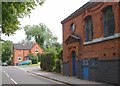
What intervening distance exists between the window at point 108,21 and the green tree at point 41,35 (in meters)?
108

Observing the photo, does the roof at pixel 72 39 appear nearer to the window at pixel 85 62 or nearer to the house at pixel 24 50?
the window at pixel 85 62

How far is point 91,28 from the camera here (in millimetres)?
29312

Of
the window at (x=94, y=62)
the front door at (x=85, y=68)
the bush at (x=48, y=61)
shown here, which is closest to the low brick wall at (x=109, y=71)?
the window at (x=94, y=62)

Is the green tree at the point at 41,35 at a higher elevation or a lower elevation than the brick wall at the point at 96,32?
higher

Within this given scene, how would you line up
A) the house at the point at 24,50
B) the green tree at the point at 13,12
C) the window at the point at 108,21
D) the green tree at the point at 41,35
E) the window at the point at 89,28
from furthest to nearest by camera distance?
the green tree at the point at 41,35 < the house at the point at 24,50 < the window at the point at 89,28 < the window at the point at 108,21 < the green tree at the point at 13,12

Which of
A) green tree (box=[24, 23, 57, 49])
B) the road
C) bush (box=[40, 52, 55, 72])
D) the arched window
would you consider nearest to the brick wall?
the arched window

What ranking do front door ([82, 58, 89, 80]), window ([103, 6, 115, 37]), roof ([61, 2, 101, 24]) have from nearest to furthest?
1. window ([103, 6, 115, 37])
2. roof ([61, 2, 101, 24])
3. front door ([82, 58, 89, 80])

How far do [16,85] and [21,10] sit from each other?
583cm

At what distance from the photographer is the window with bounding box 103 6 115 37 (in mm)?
24500

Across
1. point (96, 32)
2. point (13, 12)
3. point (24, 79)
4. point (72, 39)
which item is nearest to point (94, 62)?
point (96, 32)

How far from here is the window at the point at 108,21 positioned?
80.4 feet

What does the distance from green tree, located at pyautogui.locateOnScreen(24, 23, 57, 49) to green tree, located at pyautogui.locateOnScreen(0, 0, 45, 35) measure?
4309 inches

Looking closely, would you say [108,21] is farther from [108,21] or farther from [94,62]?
[94,62]

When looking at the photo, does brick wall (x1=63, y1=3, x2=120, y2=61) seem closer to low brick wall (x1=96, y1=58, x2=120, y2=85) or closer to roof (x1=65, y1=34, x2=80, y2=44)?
roof (x1=65, y1=34, x2=80, y2=44)
